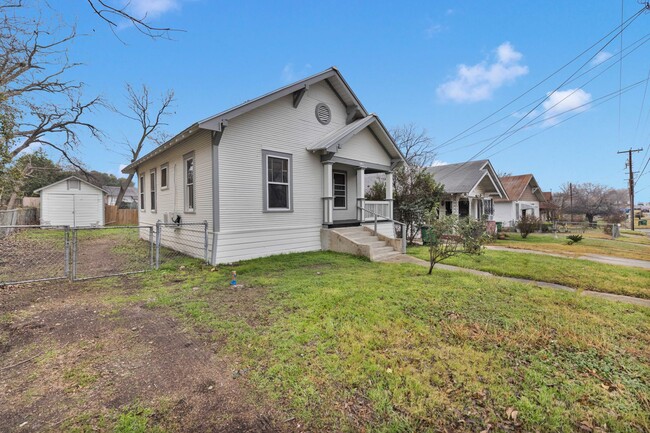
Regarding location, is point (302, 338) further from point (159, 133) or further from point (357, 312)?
point (159, 133)

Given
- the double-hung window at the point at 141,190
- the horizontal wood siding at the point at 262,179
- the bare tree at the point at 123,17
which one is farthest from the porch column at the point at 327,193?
the double-hung window at the point at 141,190

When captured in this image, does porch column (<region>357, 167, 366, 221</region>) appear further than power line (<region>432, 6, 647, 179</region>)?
Yes

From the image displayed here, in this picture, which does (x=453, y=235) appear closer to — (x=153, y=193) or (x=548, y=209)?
(x=153, y=193)

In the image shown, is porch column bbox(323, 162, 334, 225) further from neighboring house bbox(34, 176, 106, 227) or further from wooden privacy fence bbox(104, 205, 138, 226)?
neighboring house bbox(34, 176, 106, 227)

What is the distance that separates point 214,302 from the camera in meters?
5.00

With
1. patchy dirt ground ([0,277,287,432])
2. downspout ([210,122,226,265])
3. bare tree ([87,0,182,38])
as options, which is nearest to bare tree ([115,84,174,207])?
downspout ([210,122,226,265])

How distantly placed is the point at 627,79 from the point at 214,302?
19.1 m

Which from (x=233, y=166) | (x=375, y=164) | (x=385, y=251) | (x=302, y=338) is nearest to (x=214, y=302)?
(x=302, y=338)

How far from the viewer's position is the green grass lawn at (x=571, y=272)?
6.09 meters

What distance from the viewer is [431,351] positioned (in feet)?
10.6

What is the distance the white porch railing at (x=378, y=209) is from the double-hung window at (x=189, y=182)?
631 centimetres

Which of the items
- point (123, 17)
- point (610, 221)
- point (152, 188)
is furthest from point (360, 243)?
point (610, 221)

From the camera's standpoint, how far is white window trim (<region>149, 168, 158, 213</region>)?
12730mm

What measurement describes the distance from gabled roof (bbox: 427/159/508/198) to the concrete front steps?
9.91 metres
